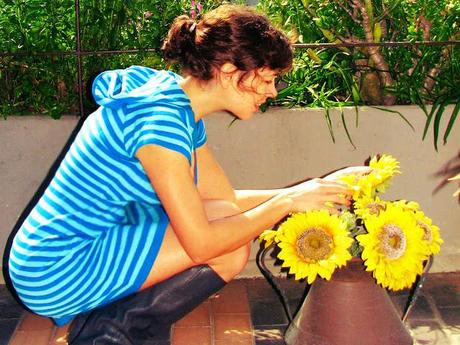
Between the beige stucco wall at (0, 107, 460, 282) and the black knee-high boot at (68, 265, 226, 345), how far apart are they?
1045 mm

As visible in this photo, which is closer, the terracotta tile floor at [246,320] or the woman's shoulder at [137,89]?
the woman's shoulder at [137,89]

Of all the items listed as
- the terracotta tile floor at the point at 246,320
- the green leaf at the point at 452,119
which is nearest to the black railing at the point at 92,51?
the green leaf at the point at 452,119

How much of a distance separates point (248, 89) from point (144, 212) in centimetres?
45

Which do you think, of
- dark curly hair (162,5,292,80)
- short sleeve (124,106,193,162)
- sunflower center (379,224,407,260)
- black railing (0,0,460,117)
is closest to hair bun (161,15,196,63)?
dark curly hair (162,5,292,80)

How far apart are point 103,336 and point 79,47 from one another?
1.52 m

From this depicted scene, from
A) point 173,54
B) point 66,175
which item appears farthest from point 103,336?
point 173,54

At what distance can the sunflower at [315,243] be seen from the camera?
211cm

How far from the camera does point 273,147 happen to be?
3213 mm

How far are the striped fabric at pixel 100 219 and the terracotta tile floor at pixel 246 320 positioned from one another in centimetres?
61

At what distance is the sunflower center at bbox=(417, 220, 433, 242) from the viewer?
7.16ft

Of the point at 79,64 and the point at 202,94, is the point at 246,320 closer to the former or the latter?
the point at 202,94

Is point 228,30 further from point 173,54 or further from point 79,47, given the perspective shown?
point 79,47

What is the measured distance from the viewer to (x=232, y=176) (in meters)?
3.23

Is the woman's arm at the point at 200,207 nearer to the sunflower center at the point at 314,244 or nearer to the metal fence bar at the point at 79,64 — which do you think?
the sunflower center at the point at 314,244
